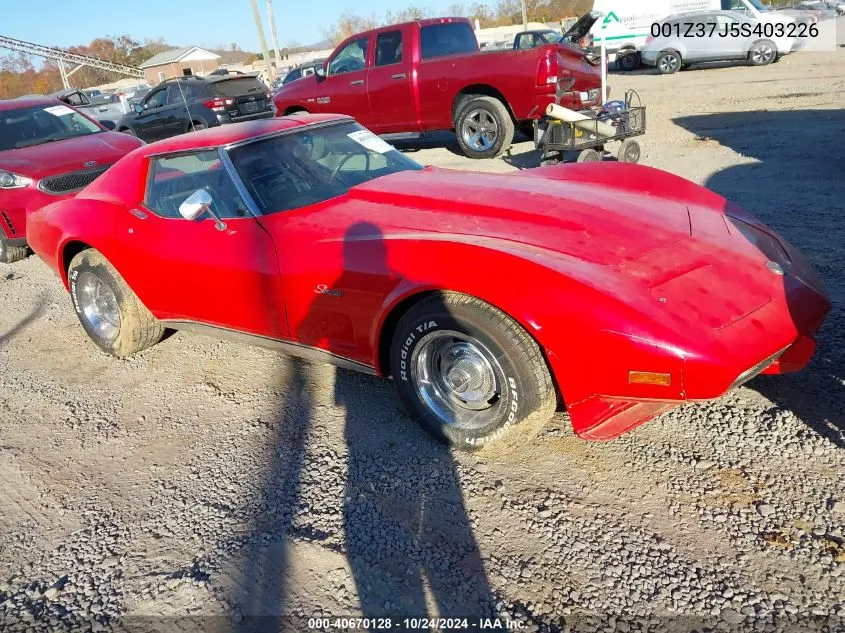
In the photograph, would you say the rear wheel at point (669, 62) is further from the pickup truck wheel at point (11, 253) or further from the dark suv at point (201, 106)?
the pickup truck wheel at point (11, 253)

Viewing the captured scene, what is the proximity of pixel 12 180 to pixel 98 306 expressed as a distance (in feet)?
10.5

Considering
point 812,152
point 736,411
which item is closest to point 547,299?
point 736,411

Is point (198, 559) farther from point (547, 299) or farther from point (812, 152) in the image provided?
point (812, 152)

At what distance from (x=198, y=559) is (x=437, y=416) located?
1.15m

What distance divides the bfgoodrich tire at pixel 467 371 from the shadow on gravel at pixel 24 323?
12.5ft

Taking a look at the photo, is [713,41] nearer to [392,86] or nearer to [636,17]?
[636,17]

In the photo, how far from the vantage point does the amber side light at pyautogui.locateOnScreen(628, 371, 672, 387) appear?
7.41 ft

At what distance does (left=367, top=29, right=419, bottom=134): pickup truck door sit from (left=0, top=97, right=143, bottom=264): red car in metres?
3.97

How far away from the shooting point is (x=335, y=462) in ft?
9.74

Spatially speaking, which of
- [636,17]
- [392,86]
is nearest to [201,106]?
[392,86]

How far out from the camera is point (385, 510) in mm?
2617

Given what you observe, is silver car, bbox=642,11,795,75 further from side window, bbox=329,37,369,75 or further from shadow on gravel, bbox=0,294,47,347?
shadow on gravel, bbox=0,294,47,347

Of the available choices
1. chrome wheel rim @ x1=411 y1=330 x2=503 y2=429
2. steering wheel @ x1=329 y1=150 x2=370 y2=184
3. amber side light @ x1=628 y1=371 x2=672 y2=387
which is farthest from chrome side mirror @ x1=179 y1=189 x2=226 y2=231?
amber side light @ x1=628 y1=371 x2=672 y2=387

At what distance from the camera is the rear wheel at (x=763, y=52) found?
18.3 m
